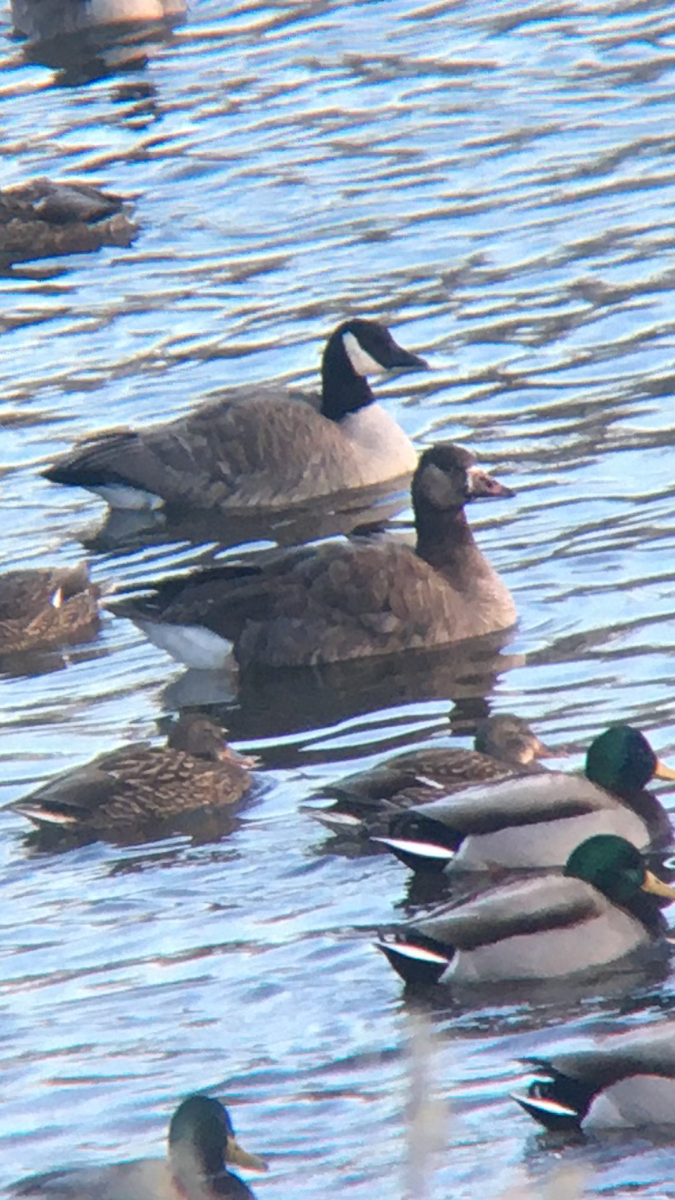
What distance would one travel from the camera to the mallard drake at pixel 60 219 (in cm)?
2086

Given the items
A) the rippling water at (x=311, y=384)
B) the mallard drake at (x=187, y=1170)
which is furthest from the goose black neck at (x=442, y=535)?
the mallard drake at (x=187, y=1170)

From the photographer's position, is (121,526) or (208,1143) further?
(121,526)

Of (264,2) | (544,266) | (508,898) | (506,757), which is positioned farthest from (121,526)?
(264,2)

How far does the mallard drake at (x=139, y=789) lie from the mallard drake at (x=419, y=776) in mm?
694

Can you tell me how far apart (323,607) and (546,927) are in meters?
4.44

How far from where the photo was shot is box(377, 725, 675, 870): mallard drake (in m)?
10.1

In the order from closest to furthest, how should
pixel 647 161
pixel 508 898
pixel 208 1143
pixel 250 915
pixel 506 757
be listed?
1. pixel 208 1143
2. pixel 508 898
3. pixel 250 915
4. pixel 506 757
5. pixel 647 161

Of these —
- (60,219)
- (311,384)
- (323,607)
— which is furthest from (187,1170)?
(60,219)

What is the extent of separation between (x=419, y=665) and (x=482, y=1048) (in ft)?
15.6

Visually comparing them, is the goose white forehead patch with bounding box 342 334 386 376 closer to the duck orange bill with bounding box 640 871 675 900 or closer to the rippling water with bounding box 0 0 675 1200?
the rippling water with bounding box 0 0 675 1200

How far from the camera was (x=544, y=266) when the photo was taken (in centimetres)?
1912

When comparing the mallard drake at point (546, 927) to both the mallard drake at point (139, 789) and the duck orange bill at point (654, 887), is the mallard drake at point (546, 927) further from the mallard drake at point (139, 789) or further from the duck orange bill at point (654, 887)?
the mallard drake at point (139, 789)

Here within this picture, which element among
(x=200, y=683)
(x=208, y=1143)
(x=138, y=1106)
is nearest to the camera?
(x=208, y=1143)

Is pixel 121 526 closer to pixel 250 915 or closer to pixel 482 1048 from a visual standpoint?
pixel 250 915
